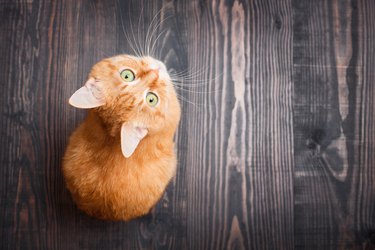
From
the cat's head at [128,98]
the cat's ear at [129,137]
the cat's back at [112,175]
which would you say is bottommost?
the cat's back at [112,175]

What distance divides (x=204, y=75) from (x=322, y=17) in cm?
58

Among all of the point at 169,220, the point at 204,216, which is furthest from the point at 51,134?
the point at 204,216

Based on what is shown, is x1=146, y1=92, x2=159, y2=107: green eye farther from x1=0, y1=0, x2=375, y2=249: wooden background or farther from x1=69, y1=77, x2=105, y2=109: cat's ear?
x1=0, y1=0, x2=375, y2=249: wooden background

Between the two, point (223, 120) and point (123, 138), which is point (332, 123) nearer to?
point (223, 120)

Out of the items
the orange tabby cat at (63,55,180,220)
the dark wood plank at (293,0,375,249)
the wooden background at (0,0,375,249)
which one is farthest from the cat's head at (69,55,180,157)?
the dark wood plank at (293,0,375,249)

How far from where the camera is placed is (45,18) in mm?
1508

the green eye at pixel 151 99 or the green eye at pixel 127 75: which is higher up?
the green eye at pixel 127 75

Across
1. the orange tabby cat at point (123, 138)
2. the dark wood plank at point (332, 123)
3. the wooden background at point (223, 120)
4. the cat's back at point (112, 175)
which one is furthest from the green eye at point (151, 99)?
the dark wood plank at point (332, 123)

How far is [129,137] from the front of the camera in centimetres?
102

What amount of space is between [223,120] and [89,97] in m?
A: 0.66

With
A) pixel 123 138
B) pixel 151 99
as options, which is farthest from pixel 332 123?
pixel 123 138

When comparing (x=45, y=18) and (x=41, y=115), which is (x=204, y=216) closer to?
(x=41, y=115)

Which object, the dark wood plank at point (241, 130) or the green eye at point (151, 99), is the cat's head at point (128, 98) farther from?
the dark wood plank at point (241, 130)

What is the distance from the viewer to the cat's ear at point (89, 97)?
3.43 ft
